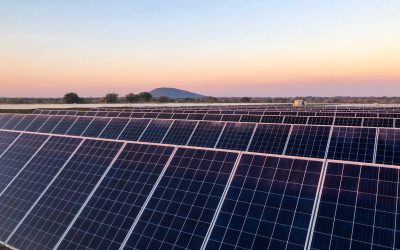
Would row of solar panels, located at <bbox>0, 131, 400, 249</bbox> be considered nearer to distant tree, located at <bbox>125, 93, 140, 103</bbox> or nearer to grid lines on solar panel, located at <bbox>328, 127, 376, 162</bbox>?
grid lines on solar panel, located at <bbox>328, 127, 376, 162</bbox>

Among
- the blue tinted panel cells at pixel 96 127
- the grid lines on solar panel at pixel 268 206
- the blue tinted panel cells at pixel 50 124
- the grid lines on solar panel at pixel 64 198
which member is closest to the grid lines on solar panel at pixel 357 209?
the grid lines on solar panel at pixel 268 206

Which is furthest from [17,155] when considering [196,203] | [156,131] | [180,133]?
[196,203]

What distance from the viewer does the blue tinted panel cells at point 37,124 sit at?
36.6m

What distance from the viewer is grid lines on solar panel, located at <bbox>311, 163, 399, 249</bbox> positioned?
35.8 feet

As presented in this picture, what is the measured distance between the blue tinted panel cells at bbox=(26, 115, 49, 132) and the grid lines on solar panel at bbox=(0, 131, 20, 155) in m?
6.07

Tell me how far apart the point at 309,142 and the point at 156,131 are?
14358mm

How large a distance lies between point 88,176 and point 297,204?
39.0 feet

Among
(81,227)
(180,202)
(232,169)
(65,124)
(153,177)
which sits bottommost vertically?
(81,227)

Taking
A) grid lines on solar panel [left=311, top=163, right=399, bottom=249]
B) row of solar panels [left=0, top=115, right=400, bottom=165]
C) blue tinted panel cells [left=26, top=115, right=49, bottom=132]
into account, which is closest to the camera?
grid lines on solar panel [left=311, top=163, right=399, bottom=249]

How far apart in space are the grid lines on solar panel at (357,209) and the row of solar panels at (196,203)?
3cm

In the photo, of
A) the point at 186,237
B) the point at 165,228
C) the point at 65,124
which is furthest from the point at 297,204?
the point at 65,124

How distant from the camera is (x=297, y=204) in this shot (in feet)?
42.0

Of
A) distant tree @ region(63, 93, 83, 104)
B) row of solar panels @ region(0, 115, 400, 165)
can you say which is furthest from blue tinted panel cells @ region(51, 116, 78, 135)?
distant tree @ region(63, 93, 83, 104)

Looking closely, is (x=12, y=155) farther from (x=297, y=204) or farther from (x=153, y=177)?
(x=297, y=204)
